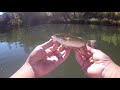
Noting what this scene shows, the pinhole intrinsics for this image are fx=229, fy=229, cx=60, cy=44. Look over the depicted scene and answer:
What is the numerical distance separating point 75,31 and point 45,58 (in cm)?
1232

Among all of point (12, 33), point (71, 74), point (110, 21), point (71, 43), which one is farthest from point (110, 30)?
point (71, 43)

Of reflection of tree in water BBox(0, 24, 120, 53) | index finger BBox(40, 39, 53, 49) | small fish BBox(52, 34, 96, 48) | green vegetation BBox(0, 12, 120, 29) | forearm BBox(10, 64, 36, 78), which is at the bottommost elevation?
reflection of tree in water BBox(0, 24, 120, 53)

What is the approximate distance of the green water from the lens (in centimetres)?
689

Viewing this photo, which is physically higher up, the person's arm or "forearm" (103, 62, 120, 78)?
the person's arm

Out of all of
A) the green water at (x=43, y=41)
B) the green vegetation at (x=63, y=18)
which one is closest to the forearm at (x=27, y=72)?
the green water at (x=43, y=41)

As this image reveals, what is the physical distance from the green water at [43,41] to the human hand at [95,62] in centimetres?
472

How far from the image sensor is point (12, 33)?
1296 cm

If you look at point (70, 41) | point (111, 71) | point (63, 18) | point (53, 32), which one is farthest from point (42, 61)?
point (53, 32)

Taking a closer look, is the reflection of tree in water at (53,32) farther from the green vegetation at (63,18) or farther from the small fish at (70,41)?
the small fish at (70,41)

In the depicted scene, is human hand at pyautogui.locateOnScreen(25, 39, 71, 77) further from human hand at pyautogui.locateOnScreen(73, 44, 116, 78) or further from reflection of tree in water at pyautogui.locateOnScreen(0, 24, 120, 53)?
reflection of tree in water at pyautogui.locateOnScreen(0, 24, 120, 53)

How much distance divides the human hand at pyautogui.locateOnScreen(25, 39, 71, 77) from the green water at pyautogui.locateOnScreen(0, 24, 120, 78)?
15.5 feet

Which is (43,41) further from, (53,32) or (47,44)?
(47,44)

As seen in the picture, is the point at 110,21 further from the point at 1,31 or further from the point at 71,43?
the point at 71,43

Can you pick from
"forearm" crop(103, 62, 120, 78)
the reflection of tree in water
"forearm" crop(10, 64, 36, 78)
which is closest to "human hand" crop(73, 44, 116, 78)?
"forearm" crop(103, 62, 120, 78)
